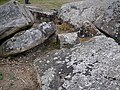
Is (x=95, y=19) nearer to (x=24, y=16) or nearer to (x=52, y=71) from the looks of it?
(x=24, y=16)

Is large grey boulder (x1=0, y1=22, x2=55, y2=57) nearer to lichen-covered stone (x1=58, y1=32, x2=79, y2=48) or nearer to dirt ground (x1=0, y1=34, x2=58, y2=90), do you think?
dirt ground (x1=0, y1=34, x2=58, y2=90)

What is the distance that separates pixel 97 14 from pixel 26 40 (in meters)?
3.05

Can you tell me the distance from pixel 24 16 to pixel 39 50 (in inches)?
45.7

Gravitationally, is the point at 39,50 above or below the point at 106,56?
below

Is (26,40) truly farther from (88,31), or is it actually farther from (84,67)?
(84,67)

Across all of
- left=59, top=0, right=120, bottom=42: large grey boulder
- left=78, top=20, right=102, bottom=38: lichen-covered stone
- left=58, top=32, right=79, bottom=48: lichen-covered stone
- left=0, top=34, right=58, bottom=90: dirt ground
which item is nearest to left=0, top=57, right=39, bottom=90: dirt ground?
left=0, top=34, right=58, bottom=90: dirt ground

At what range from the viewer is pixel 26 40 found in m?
8.45

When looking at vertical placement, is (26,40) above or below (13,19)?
below

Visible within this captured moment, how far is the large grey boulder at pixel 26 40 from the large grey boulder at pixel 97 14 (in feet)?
5.36

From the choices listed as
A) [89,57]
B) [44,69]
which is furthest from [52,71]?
[89,57]

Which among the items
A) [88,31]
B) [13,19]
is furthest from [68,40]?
[13,19]

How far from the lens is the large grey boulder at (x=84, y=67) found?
6277 mm

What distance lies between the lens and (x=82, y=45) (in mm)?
7656

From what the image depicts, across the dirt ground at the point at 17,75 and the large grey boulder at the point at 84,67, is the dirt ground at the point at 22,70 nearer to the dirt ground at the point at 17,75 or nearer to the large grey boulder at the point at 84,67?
the dirt ground at the point at 17,75
